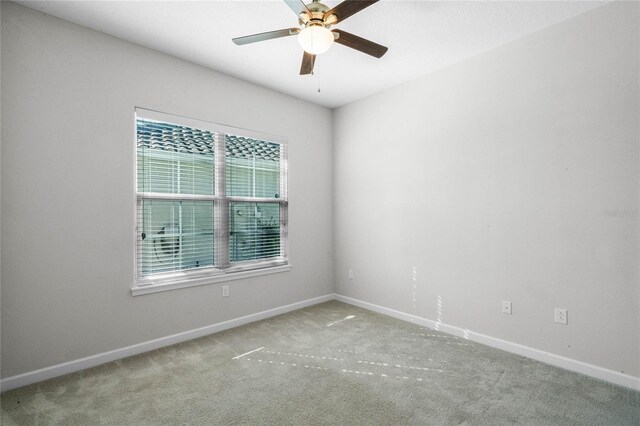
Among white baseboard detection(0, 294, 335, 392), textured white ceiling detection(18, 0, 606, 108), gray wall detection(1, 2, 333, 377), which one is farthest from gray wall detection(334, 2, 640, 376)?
gray wall detection(1, 2, 333, 377)

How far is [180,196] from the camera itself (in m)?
3.10

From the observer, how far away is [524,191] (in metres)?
2.73

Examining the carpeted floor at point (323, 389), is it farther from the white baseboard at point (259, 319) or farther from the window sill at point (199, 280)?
the window sill at point (199, 280)

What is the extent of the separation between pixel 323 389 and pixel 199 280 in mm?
1664

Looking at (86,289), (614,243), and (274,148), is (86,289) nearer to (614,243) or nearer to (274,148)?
(274,148)

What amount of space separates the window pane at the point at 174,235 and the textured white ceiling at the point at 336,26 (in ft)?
4.73

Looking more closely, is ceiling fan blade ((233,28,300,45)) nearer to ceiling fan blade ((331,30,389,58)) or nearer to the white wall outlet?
ceiling fan blade ((331,30,389,58))

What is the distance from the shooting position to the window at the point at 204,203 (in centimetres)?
292

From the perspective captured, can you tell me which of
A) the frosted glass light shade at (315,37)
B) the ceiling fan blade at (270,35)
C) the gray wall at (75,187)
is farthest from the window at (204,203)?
the frosted glass light shade at (315,37)

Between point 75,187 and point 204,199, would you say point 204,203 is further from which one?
point 75,187

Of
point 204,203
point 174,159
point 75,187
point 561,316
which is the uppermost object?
point 174,159

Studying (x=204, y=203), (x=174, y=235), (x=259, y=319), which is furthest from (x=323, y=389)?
(x=204, y=203)

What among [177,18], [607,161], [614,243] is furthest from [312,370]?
[177,18]

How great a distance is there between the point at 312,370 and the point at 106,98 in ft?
9.18
